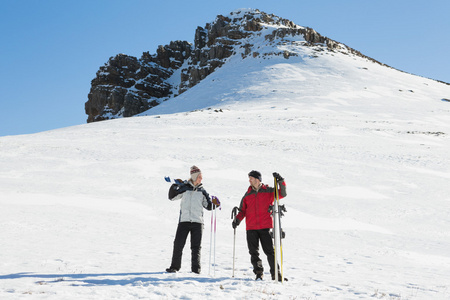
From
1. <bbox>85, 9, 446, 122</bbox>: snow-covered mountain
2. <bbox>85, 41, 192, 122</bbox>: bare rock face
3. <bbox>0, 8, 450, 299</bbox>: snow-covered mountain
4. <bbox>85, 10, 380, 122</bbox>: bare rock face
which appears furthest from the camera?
<bbox>85, 41, 192, 122</bbox>: bare rock face

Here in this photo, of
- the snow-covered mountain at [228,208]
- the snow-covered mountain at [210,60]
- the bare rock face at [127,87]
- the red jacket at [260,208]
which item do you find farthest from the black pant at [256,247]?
the bare rock face at [127,87]

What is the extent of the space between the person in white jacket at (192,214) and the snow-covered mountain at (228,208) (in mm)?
394

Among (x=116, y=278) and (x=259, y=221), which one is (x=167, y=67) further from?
(x=116, y=278)

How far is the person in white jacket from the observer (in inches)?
265

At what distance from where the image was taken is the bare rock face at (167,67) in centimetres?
11794

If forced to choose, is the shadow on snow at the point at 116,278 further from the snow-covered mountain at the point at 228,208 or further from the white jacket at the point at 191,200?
the white jacket at the point at 191,200

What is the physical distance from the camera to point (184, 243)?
677 centimetres

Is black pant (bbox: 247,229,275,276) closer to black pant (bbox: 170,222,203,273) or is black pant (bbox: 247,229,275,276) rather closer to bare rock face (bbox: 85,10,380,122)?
black pant (bbox: 170,222,203,273)

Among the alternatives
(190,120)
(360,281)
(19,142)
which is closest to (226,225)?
(360,281)

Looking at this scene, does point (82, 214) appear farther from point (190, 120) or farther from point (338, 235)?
point (190, 120)

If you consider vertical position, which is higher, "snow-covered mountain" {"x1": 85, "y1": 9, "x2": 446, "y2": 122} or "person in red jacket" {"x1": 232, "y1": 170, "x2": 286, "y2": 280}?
"snow-covered mountain" {"x1": 85, "y1": 9, "x2": 446, "y2": 122}

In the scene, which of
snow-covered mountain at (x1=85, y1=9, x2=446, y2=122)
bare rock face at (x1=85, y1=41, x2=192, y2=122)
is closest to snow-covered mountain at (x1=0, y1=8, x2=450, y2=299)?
snow-covered mountain at (x1=85, y1=9, x2=446, y2=122)

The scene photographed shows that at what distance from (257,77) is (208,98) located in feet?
43.6

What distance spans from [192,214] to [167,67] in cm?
16268
